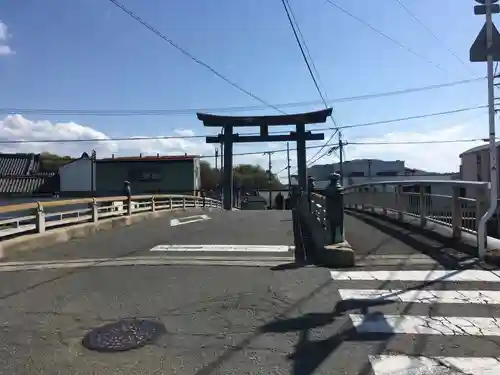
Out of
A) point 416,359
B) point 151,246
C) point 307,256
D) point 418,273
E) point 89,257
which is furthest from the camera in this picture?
point 151,246

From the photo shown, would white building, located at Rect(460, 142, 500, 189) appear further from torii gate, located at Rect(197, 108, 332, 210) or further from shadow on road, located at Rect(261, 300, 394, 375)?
shadow on road, located at Rect(261, 300, 394, 375)

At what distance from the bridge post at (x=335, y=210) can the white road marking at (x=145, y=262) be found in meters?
0.97

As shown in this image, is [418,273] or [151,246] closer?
[418,273]

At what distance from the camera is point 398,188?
13.8 m

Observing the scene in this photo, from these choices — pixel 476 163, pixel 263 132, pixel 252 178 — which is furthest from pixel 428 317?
pixel 252 178

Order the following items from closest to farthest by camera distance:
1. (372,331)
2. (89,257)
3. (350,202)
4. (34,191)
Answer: (372,331)
(89,257)
(350,202)
(34,191)

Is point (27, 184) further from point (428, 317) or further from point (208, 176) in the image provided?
point (428, 317)

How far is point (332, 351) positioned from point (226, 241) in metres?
7.59

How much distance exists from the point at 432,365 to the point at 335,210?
4.76m

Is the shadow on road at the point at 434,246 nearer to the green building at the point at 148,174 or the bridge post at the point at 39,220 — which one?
the bridge post at the point at 39,220

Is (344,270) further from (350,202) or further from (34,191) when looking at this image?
(34,191)

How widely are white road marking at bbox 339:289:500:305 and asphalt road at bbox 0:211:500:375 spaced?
0.04ft

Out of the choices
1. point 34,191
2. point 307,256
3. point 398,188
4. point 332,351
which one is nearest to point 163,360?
point 332,351

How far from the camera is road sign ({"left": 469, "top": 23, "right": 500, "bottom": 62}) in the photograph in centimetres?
755
